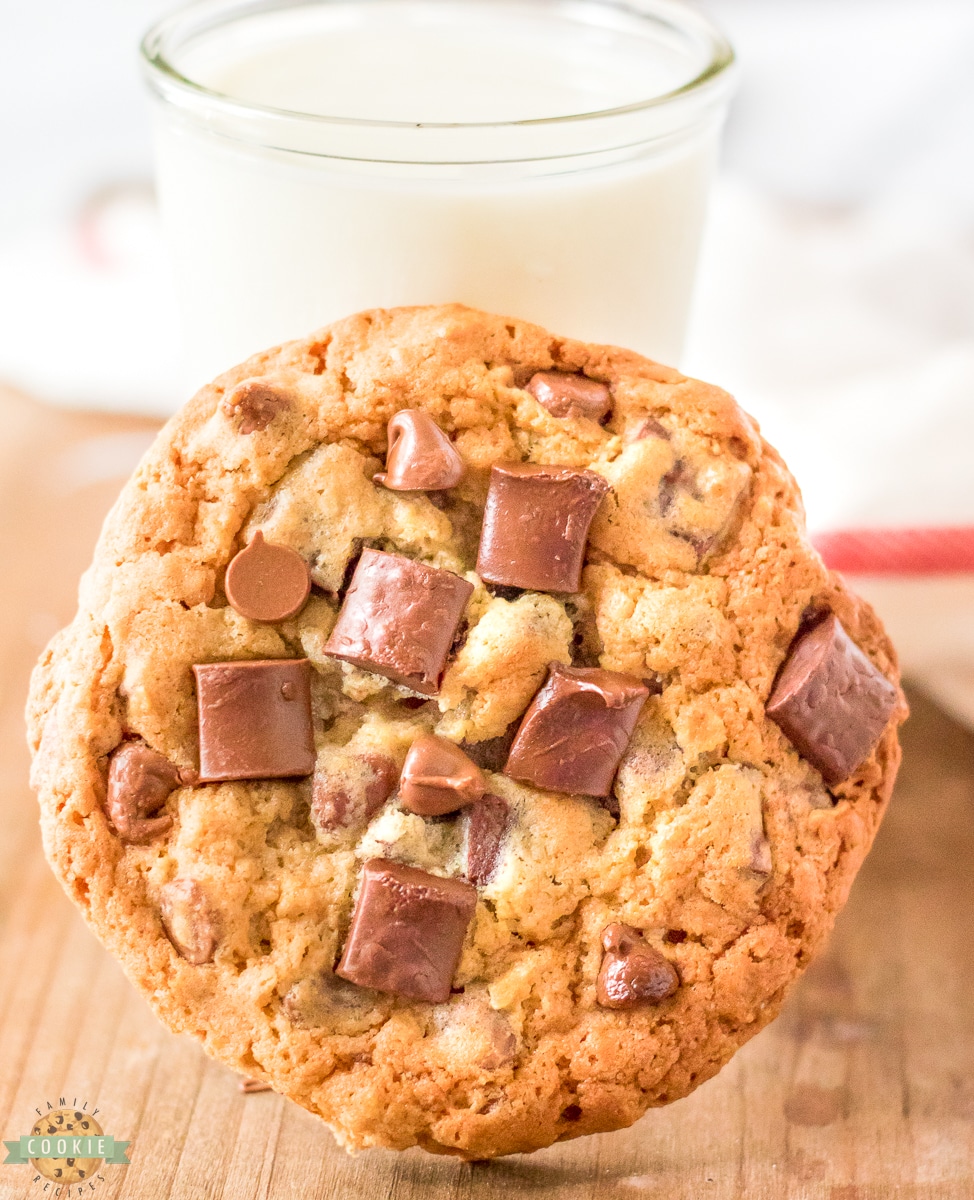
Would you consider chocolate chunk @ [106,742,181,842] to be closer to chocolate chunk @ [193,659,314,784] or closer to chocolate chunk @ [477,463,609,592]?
chocolate chunk @ [193,659,314,784]

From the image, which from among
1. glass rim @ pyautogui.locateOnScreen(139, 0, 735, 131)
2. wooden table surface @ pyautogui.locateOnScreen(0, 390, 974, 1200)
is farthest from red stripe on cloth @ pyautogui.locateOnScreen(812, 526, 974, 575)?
glass rim @ pyautogui.locateOnScreen(139, 0, 735, 131)

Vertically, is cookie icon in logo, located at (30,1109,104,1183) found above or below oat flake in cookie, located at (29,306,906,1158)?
below

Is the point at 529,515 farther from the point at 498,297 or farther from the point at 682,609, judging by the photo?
the point at 498,297

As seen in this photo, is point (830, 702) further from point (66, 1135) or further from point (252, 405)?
point (66, 1135)

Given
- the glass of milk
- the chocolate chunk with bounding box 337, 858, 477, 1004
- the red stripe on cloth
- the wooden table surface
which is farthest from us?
the red stripe on cloth

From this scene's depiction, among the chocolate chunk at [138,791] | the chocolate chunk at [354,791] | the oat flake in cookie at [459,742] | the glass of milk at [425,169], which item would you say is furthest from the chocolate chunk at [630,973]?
the glass of milk at [425,169]

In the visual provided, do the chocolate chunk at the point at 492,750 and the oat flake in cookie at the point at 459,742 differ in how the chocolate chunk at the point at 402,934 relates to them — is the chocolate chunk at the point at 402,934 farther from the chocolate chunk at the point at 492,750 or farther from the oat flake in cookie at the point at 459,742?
the chocolate chunk at the point at 492,750

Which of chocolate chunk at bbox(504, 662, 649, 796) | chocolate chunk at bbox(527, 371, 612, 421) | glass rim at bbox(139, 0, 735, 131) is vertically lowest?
chocolate chunk at bbox(504, 662, 649, 796)

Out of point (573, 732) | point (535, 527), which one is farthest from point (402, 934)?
point (535, 527)
